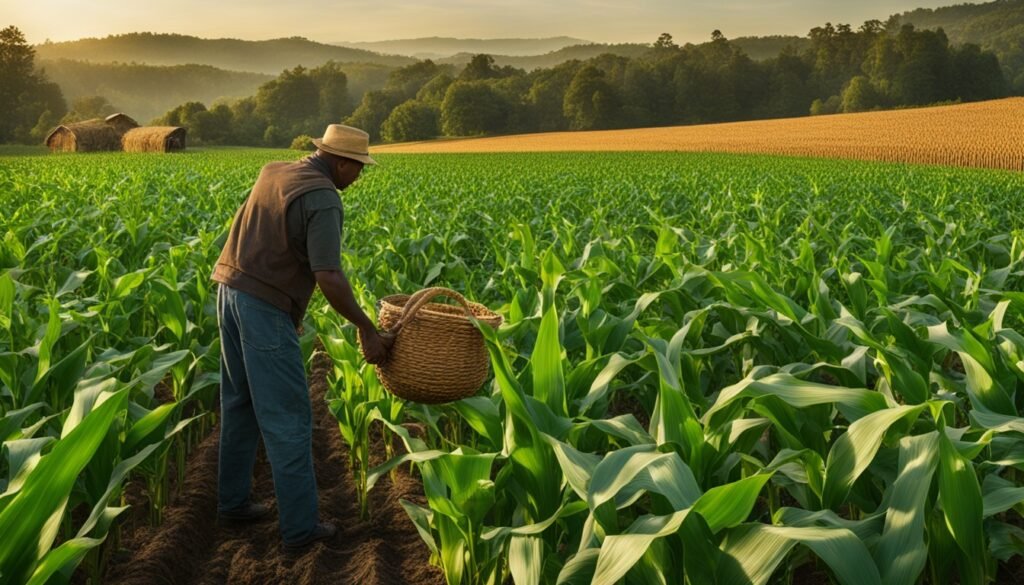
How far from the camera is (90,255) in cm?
837

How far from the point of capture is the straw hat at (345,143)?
11.5 ft

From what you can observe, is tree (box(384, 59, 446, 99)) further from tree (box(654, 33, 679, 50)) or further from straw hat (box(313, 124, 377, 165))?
straw hat (box(313, 124, 377, 165))

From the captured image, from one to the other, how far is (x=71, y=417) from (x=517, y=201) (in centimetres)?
1232

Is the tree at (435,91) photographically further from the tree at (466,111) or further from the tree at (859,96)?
the tree at (859,96)

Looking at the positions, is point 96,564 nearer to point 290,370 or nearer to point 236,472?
point 236,472

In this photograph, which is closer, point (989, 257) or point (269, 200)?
point (269, 200)

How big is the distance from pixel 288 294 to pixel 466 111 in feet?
263

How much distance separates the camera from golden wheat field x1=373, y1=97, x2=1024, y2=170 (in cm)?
3584

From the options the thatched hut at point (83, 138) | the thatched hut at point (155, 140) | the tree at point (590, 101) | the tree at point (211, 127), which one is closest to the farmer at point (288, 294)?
the thatched hut at point (155, 140)

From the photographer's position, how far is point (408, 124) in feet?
274

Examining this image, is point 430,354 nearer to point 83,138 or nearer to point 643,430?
point 643,430

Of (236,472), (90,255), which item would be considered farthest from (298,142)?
(236,472)

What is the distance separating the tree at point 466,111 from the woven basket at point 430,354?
79.7 m

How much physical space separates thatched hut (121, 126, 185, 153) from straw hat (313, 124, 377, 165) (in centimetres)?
6240
